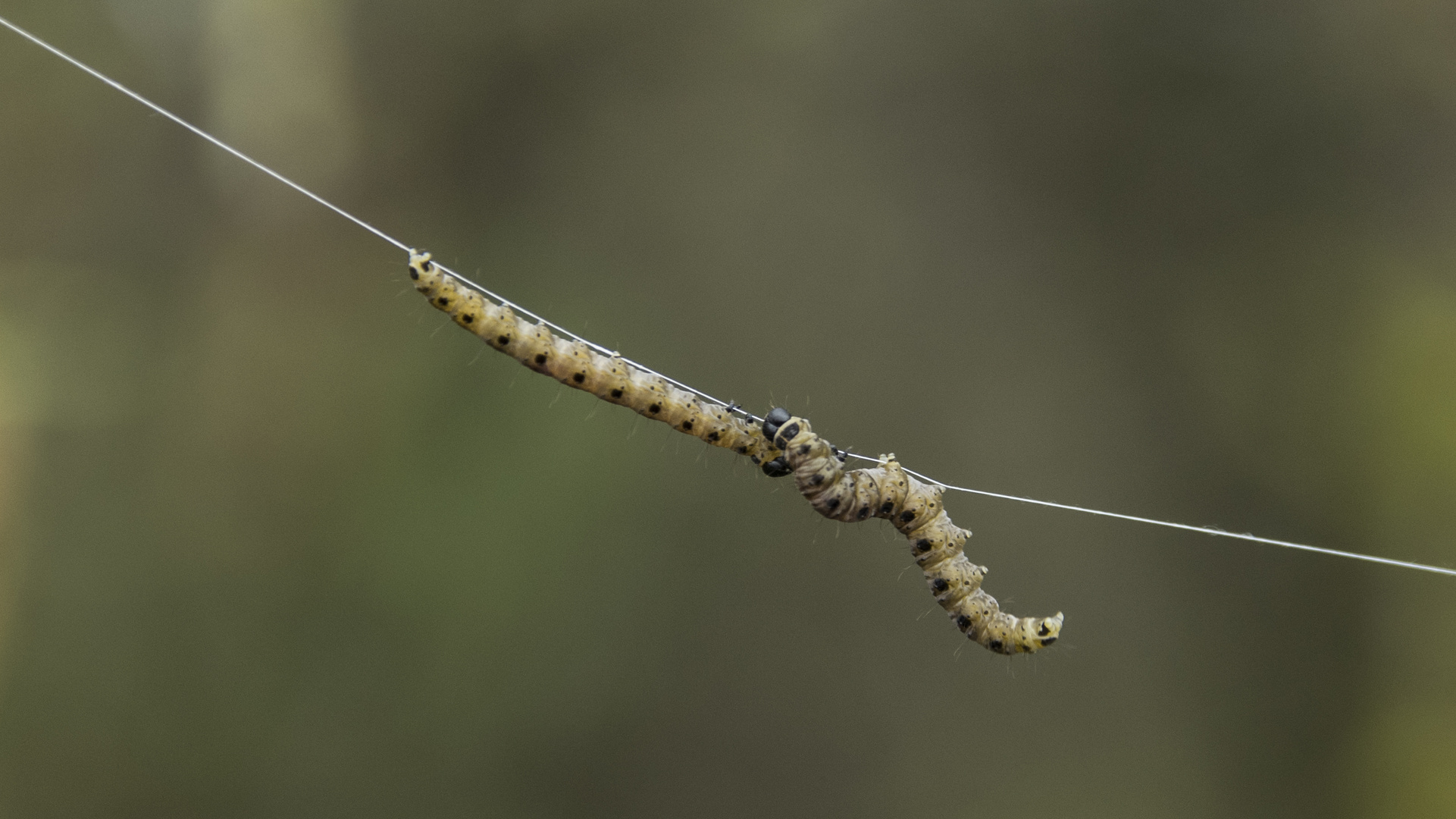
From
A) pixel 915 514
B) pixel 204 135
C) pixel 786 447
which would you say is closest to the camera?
pixel 204 135

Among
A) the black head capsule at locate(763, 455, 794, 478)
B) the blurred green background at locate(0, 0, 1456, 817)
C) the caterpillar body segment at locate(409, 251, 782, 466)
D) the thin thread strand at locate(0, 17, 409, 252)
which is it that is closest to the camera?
the thin thread strand at locate(0, 17, 409, 252)

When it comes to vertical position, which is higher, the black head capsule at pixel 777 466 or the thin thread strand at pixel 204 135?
the thin thread strand at pixel 204 135

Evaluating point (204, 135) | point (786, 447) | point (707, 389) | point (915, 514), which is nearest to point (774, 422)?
point (786, 447)

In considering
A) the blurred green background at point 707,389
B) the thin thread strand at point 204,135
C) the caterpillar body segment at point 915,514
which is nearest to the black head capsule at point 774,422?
the caterpillar body segment at point 915,514

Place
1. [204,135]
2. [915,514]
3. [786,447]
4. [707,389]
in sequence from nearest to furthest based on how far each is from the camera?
[204,135]
[786,447]
[915,514]
[707,389]

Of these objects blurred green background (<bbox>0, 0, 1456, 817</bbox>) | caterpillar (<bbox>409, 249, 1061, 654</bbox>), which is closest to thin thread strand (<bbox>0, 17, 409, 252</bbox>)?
caterpillar (<bbox>409, 249, 1061, 654</bbox>)

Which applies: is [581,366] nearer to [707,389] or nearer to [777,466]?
[777,466]

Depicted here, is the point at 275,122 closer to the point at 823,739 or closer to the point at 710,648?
the point at 710,648

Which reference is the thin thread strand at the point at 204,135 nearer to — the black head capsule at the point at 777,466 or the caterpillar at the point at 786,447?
the caterpillar at the point at 786,447

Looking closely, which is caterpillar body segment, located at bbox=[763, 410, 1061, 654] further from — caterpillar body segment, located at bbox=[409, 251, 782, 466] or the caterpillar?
caterpillar body segment, located at bbox=[409, 251, 782, 466]
